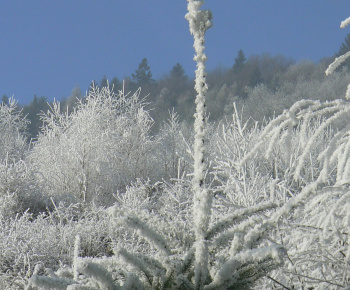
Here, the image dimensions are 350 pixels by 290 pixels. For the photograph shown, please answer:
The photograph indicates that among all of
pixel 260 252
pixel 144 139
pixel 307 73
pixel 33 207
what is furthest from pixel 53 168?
pixel 307 73

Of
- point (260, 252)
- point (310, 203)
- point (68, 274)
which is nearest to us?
point (260, 252)

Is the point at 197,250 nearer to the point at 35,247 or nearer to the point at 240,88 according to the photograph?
the point at 35,247

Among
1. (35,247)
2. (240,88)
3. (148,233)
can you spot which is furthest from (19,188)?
(240,88)

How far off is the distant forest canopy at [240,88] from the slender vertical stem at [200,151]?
31.3m

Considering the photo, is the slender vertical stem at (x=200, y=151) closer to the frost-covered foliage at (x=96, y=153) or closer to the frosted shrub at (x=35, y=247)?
the frosted shrub at (x=35, y=247)

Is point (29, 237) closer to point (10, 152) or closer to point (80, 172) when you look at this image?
point (80, 172)

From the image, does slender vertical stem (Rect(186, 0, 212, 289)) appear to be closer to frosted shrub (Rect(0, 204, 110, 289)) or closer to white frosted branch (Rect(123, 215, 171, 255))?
white frosted branch (Rect(123, 215, 171, 255))

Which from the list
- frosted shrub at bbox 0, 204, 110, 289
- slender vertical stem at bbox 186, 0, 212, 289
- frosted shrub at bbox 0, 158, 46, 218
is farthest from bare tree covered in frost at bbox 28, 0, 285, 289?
frosted shrub at bbox 0, 158, 46, 218

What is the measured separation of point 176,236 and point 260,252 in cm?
39

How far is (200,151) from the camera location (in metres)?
1.47

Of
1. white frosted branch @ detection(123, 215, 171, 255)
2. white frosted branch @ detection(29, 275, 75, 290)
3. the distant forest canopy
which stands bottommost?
white frosted branch @ detection(29, 275, 75, 290)

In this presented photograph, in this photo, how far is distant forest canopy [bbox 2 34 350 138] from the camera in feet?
126

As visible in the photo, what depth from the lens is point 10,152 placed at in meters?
18.0

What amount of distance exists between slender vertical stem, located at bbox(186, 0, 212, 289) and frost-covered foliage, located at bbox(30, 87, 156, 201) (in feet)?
39.3
